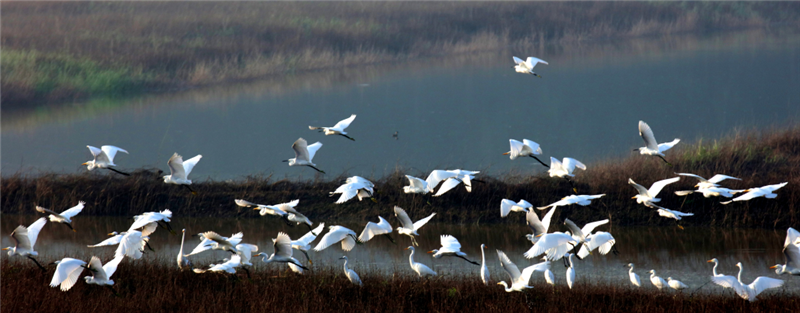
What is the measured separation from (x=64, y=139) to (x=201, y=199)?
1298cm

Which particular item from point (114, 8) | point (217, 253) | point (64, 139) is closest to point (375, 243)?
point (217, 253)

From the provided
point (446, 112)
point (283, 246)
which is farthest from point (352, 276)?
point (446, 112)

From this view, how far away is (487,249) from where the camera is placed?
47.6 ft

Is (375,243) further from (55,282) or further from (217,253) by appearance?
(55,282)

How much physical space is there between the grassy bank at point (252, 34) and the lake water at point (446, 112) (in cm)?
98

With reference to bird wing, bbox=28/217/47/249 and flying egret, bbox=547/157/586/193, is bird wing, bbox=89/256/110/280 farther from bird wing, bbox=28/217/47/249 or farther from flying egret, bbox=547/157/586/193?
flying egret, bbox=547/157/586/193

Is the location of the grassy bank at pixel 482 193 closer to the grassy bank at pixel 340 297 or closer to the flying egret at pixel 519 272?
the grassy bank at pixel 340 297

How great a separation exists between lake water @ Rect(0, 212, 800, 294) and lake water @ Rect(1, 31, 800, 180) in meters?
5.54

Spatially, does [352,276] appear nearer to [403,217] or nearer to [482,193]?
[403,217]

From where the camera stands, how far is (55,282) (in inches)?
316

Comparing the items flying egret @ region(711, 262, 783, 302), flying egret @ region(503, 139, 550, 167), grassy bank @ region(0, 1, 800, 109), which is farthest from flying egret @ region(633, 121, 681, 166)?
grassy bank @ region(0, 1, 800, 109)

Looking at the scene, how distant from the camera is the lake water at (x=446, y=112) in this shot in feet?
89.2

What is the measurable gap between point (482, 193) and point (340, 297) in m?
7.77

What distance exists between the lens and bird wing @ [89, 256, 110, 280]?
8622 millimetres
